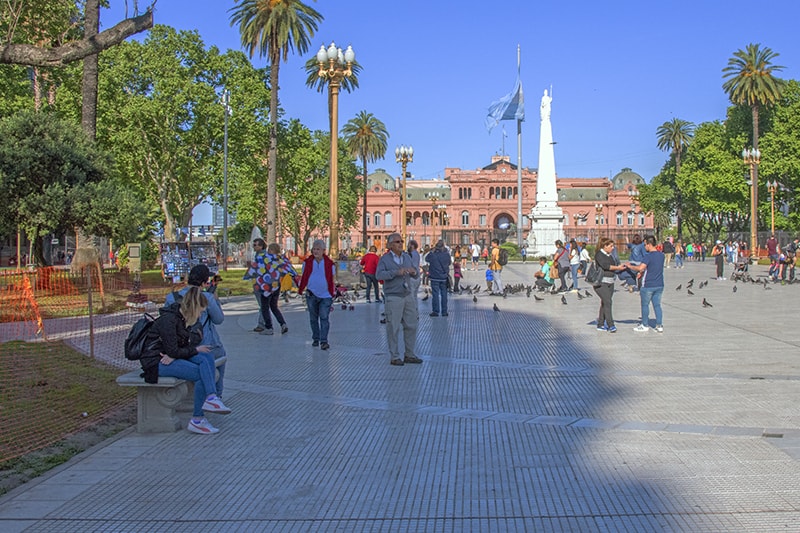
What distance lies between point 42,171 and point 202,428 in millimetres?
19188

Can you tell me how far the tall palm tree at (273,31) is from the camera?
121 ft

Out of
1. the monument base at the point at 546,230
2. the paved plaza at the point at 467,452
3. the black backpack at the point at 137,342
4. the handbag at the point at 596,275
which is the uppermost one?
the monument base at the point at 546,230

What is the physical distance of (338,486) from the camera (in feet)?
17.5

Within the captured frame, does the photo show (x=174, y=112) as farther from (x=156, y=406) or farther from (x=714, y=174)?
(x=714, y=174)

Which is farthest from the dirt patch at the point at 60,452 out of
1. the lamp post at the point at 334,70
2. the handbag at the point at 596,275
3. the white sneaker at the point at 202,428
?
the lamp post at the point at 334,70

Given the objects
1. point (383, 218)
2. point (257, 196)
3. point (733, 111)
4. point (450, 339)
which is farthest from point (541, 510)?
point (383, 218)

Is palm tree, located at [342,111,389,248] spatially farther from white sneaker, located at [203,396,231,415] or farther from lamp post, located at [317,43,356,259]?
white sneaker, located at [203,396,231,415]

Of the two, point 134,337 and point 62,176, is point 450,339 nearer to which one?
point 134,337

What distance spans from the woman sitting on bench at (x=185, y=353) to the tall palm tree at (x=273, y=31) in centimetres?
3042

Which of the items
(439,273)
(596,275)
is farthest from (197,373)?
(439,273)

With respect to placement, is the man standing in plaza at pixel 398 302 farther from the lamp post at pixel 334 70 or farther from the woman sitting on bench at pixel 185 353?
the lamp post at pixel 334 70

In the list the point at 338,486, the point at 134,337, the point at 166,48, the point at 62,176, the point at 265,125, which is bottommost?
the point at 338,486

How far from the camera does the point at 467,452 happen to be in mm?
6125

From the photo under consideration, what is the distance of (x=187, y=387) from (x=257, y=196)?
158ft
